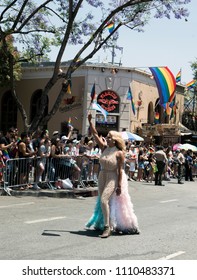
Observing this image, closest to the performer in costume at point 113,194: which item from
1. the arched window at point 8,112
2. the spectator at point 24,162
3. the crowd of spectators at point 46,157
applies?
the crowd of spectators at point 46,157

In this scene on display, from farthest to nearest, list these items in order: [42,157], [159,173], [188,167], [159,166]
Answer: [188,167] → [159,166] → [159,173] → [42,157]

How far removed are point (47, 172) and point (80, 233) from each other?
6.59 metres

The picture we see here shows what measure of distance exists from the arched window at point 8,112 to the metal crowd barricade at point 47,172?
22.2 m

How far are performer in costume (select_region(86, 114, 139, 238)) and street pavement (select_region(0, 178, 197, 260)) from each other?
225mm

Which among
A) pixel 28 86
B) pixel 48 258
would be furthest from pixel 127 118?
pixel 48 258

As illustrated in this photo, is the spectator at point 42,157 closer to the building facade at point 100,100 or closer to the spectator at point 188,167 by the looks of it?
the spectator at point 188,167

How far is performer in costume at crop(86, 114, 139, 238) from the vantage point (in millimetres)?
8633

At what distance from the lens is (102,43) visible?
716 inches

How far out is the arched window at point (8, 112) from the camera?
1510 inches

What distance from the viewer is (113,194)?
8.80m

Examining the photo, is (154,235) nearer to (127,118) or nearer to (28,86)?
(127,118)

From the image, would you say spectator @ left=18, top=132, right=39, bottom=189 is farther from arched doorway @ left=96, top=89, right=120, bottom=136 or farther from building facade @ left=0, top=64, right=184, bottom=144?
arched doorway @ left=96, top=89, right=120, bottom=136

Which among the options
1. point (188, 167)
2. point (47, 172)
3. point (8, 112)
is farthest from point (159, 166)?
point (8, 112)

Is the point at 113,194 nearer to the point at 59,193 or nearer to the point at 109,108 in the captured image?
the point at 59,193
